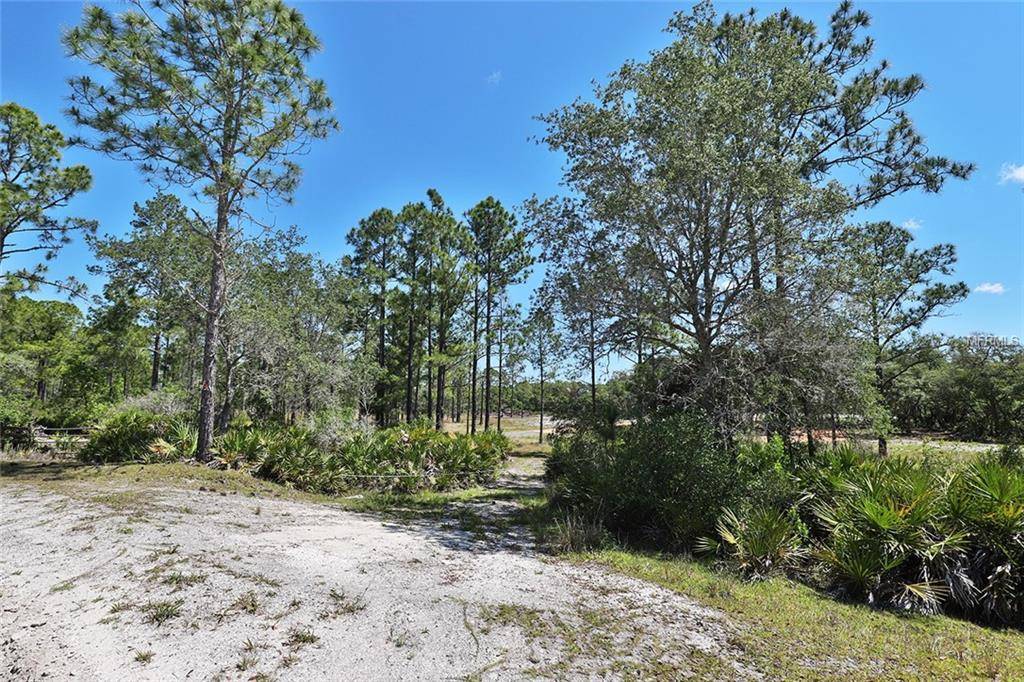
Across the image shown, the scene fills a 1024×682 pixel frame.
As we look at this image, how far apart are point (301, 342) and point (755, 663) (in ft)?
65.9

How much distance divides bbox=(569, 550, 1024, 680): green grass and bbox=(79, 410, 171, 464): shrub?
12.5 meters

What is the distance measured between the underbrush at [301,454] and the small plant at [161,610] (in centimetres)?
782

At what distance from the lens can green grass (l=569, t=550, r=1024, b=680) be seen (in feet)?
14.6

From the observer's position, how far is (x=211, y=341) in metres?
12.8

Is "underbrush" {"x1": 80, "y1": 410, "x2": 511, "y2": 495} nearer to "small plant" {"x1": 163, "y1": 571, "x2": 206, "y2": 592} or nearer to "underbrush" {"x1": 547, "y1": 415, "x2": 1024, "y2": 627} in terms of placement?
"underbrush" {"x1": 547, "y1": 415, "x2": 1024, "y2": 627}

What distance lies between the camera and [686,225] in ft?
37.3

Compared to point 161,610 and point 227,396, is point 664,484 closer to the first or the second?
point 161,610

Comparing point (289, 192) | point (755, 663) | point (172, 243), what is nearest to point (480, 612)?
point (755, 663)

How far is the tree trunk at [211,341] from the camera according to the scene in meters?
12.4

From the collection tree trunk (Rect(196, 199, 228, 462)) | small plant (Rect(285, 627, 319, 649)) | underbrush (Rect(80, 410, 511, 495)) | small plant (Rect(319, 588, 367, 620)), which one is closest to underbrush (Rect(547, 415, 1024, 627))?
small plant (Rect(319, 588, 367, 620))

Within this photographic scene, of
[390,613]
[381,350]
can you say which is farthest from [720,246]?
[381,350]

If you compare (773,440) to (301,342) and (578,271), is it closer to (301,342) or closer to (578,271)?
Result: (578,271)

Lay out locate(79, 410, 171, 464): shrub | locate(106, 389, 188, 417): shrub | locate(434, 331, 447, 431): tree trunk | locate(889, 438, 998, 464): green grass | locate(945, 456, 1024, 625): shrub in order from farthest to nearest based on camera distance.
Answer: locate(434, 331, 447, 431): tree trunk
locate(106, 389, 188, 417): shrub
locate(79, 410, 171, 464): shrub
locate(889, 438, 998, 464): green grass
locate(945, 456, 1024, 625): shrub

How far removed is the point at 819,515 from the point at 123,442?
15874 millimetres
